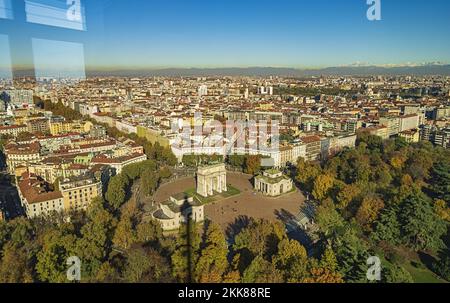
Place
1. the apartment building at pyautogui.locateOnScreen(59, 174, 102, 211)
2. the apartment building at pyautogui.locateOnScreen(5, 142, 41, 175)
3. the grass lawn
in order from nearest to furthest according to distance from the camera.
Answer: the apartment building at pyautogui.locateOnScreen(59, 174, 102, 211), the grass lawn, the apartment building at pyautogui.locateOnScreen(5, 142, 41, 175)

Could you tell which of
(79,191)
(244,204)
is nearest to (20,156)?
(79,191)

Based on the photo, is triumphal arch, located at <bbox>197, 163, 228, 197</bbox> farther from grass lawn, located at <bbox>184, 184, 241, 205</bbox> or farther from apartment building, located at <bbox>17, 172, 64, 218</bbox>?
apartment building, located at <bbox>17, 172, 64, 218</bbox>

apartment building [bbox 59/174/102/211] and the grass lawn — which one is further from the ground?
apartment building [bbox 59/174/102/211]

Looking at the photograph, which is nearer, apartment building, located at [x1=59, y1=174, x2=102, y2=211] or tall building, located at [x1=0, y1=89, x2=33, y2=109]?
apartment building, located at [x1=59, y1=174, x2=102, y2=211]

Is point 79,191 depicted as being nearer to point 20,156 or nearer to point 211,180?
point 211,180

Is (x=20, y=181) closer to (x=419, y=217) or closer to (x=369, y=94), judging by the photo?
(x=419, y=217)

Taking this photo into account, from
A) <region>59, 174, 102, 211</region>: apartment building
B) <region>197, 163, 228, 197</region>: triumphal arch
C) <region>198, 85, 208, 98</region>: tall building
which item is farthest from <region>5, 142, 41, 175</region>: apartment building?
<region>198, 85, 208, 98</region>: tall building

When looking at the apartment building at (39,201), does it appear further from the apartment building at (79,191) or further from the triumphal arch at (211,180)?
the triumphal arch at (211,180)
